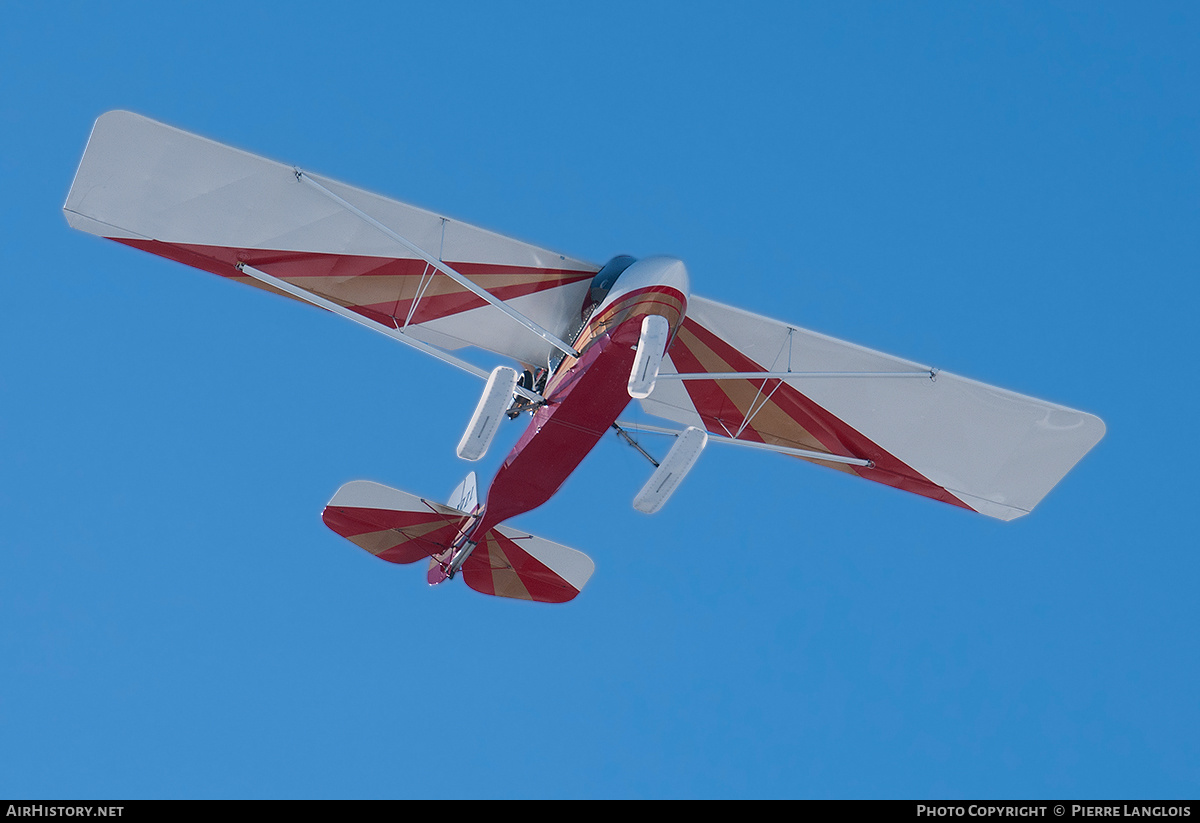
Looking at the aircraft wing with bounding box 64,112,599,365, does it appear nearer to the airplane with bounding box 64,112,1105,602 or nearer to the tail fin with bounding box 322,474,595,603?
the airplane with bounding box 64,112,1105,602

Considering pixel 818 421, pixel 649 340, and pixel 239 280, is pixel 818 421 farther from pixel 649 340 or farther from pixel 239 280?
pixel 239 280

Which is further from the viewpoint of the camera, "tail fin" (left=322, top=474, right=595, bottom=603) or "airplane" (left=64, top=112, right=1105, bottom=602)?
"tail fin" (left=322, top=474, right=595, bottom=603)

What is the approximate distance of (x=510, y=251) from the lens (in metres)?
14.0

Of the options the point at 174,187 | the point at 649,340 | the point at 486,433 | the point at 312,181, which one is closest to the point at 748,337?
the point at 649,340

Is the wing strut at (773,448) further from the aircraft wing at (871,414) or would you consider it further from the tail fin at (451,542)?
the tail fin at (451,542)

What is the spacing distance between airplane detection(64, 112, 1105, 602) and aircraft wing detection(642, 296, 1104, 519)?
24 millimetres

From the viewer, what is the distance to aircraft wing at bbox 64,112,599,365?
13.0 metres

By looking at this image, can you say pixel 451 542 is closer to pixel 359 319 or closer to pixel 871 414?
pixel 359 319

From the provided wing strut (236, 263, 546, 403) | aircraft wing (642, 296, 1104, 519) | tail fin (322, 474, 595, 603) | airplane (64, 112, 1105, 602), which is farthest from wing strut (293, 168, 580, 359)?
tail fin (322, 474, 595, 603)

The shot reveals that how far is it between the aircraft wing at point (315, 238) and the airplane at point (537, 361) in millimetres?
19

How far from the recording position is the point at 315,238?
13852 millimetres

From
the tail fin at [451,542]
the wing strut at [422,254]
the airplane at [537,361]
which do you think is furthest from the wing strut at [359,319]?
the tail fin at [451,542]

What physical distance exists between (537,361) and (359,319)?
8.22 ft

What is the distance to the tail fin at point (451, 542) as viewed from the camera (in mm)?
15078
